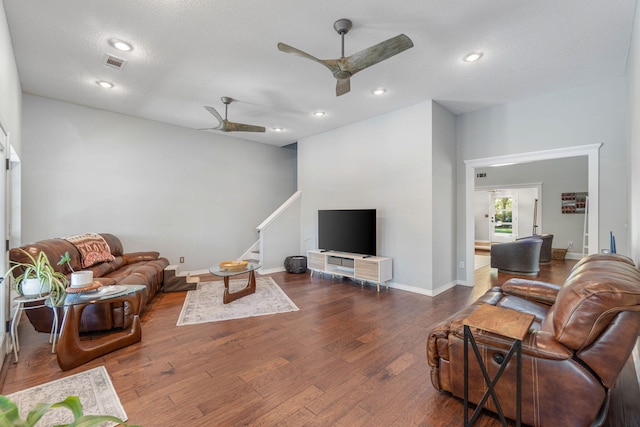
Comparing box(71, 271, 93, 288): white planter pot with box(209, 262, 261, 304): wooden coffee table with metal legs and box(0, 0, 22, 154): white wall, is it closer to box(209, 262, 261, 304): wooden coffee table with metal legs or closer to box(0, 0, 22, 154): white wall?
box(0, 0, 22, 154): white wall

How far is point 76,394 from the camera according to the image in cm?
212

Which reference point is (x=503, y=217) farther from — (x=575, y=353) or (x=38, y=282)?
(x=38, y=282)

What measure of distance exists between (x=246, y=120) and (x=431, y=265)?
3.96m

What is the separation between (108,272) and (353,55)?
4.06m

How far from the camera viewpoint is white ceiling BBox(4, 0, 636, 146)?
8.07 ft

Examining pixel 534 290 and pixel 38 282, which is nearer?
pixel 38 282

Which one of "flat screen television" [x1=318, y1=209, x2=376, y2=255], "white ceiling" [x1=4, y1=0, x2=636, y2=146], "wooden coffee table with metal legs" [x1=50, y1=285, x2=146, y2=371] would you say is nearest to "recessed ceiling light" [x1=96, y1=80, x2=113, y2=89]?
"white ceiling" [x1=4, y1=0, x2=636, y2=146]

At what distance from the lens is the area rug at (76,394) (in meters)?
1.87

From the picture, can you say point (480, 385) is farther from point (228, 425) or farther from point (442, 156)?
point (442, 156)

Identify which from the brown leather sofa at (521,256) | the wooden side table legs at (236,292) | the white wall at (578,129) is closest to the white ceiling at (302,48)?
the white wall at (578,129)

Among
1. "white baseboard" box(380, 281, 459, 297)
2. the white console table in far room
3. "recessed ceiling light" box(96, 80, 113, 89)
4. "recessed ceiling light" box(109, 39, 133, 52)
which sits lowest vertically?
"white baseboard" box(380, 281, 459, 297)

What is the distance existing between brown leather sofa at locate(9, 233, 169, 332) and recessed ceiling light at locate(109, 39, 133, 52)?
2.21 m

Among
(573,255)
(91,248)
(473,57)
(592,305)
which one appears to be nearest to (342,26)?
(473,57)

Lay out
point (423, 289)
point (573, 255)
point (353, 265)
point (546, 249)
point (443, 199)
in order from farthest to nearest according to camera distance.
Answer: point (573, 255) → point (546, 249) → point (353, 265) → point (443, 199) → point (423, 289)
